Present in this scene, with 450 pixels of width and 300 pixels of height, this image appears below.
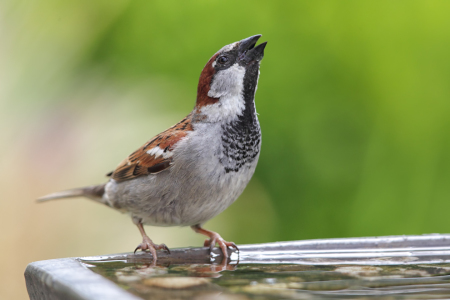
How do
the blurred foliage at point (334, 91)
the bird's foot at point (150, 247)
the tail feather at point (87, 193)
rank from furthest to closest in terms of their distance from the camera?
the blurred foliage at point (334, 91) → the tail feather at point (87, 193) → the bird's foot at point (150, 247)

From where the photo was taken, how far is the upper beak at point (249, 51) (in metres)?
2.25

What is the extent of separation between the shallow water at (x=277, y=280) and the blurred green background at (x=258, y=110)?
1428 millimetres

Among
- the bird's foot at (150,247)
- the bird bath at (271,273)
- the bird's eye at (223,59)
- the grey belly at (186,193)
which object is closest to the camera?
the bird bath at (271,273)

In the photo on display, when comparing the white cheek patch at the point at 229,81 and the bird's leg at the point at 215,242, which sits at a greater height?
the white cheek patch at the point at 229,81

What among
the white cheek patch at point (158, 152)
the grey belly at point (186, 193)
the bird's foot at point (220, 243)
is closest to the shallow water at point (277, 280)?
the bird's foot at point (220, 243)

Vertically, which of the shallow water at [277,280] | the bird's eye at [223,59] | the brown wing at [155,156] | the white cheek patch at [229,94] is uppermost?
the bird's eye at [223,59]

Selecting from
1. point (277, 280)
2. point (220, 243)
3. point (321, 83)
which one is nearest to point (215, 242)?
point (220, 243)

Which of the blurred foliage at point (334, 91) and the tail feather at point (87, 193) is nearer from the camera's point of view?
the tail feather at point (87, 193)

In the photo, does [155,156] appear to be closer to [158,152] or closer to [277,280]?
[158,152]

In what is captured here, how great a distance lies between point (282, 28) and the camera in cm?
346

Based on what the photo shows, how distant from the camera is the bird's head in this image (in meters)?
2.24

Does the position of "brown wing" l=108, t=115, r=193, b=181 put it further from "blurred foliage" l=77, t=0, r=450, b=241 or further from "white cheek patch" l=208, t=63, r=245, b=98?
"blurred foliage" l=77, t=0, r=450, b=241

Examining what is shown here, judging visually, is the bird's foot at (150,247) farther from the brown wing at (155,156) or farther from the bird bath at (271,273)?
the brown wing at (155,156)

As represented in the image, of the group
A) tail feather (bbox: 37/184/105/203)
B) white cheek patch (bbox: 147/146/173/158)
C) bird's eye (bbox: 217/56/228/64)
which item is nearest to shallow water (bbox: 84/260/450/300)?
white cheek patch (bbox: 147/146/173/158)
